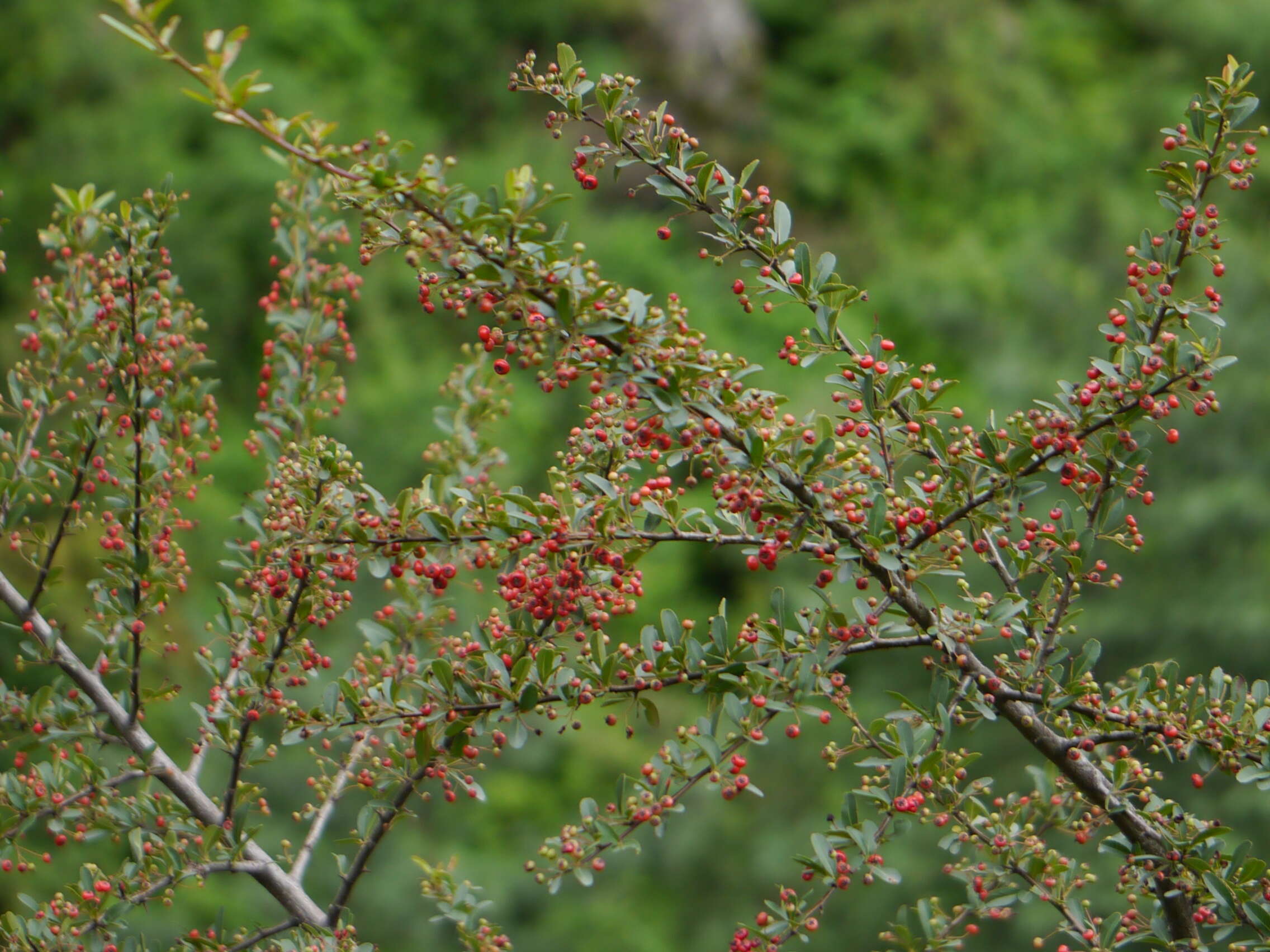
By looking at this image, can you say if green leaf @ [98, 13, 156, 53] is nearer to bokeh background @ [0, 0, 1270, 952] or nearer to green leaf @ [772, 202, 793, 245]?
green leaf @ [772, 202, 793, 245]

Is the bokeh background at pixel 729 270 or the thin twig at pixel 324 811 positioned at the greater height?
the bokeh background at pixel 729 270

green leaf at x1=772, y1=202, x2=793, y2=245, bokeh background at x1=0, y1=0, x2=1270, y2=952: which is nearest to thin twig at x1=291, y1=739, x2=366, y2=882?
green leaf at x1=772, y1=202, x2=793, y2=245

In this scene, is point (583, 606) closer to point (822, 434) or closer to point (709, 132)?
point (822, 434)

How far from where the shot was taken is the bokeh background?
5520 mm

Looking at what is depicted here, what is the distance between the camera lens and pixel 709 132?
37.8 feet

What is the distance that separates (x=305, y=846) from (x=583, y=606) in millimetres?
768

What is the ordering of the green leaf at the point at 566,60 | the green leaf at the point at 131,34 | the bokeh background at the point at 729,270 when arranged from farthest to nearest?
the bokeh background at the point at 729,270 < the green leaf at the point at 566,60 < the green leaf at the point at 131,34

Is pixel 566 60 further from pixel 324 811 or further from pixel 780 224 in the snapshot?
pixel 324 811

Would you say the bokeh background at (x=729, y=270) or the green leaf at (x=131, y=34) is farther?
the bokeh background at (x=729, y=270)

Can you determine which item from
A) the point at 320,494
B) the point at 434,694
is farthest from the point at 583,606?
the point at 320,494

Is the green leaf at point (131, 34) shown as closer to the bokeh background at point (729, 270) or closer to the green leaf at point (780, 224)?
the green leaf at point (780, 224)

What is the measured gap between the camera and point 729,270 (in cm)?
1109

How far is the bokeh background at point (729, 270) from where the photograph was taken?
5520 millimetres

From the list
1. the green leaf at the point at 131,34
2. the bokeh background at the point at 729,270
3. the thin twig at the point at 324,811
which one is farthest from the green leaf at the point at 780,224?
the bokeh background at the point at 729,270
